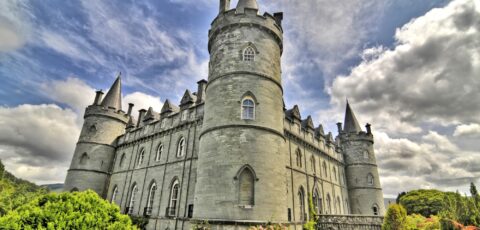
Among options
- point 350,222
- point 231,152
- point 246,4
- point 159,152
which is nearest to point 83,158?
point 159,152

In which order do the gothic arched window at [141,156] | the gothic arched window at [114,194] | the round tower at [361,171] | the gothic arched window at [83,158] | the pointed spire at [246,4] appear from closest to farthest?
1. the pointed spire at [246,4]
2. the gothic arched window at [141,156]
3. the gothic arched window at [114,194]
4. the gothic arched window at [83,158]
5. the round tower at [361,171]

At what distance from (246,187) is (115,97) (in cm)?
2425

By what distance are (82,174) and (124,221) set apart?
2494 cm

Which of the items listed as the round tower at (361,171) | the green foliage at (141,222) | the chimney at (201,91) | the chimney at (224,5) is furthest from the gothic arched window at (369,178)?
the chimney at (224,5)

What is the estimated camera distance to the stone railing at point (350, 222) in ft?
49.0

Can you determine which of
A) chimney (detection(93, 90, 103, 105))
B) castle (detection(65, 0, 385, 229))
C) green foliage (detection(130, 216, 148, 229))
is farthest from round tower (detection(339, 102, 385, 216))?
chimney (detection(93, 90, 103, 105))

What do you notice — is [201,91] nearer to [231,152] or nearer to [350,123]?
[231,152]

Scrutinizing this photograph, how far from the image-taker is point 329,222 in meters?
16.1

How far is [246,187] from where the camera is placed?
1184 cm

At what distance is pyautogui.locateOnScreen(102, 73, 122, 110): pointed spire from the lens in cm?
2908

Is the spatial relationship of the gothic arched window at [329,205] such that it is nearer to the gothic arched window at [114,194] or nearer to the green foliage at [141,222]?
the green foliage at [141,222]

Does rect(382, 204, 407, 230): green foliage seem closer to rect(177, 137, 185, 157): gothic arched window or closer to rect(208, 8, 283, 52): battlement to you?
rect(208, 8, 283, 52): battlement

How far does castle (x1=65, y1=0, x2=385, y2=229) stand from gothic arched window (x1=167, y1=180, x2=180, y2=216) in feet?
0.26

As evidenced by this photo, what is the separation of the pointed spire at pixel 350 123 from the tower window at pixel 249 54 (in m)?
22.4
